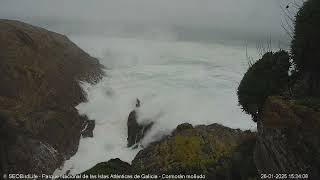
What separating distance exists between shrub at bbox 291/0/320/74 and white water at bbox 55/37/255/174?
19.9m

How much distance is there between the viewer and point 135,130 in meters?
34.8

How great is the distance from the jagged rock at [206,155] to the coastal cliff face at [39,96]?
1094 centimetres

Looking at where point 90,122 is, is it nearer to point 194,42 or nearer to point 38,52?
point 38,52

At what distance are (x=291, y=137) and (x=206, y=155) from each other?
9760 mm

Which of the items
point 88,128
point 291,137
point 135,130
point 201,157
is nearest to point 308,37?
point 291,137

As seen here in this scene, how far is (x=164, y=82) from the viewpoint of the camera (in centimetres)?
4956

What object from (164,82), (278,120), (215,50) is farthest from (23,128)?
(215,50)

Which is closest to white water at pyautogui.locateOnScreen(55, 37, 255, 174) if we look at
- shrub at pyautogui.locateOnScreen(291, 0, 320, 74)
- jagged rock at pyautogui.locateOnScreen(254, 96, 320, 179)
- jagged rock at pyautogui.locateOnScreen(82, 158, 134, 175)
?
jagged rock at pyautogui.locateOnScreen(82, 158, 134, 175)

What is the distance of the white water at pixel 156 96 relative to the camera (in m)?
34.3

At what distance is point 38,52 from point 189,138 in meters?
28.7
